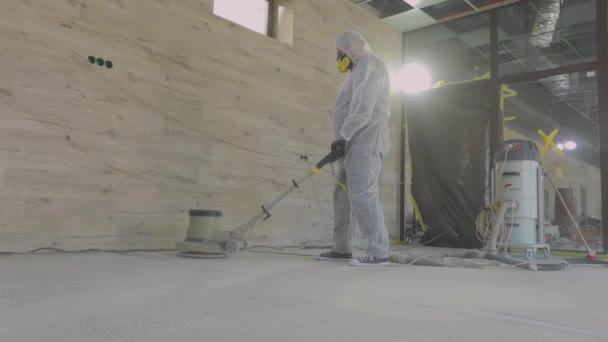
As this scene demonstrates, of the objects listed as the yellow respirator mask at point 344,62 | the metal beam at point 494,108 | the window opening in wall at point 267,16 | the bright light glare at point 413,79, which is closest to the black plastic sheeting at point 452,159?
the metal beam at point 494,108

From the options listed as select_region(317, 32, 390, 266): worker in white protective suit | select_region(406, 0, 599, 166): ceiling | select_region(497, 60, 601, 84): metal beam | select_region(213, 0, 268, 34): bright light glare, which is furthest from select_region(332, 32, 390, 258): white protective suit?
select_region(406, 0, 599, 166): ceiling

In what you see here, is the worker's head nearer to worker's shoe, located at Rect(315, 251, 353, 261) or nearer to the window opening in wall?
worker's shoe, located at Rect(315, 251, 353, 261)

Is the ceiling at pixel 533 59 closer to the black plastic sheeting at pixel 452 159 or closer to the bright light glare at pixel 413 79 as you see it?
the bright light glare at pixel 413 79

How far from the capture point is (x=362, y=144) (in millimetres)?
2492

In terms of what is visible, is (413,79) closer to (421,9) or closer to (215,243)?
(421,9)

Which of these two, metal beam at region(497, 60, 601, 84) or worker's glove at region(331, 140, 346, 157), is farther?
metal beam at region(497, 60, 601, 84)

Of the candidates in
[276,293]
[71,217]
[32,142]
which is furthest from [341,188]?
[32,142]

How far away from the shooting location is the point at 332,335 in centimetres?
96

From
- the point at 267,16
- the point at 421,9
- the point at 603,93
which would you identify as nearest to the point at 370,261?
the point at 267,16

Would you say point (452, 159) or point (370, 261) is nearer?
point (370, 261)

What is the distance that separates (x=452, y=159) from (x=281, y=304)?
3.57m

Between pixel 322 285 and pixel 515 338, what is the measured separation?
0.75 m

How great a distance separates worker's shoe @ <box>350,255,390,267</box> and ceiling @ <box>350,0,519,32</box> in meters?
2.93

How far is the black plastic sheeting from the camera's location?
4285 mm
